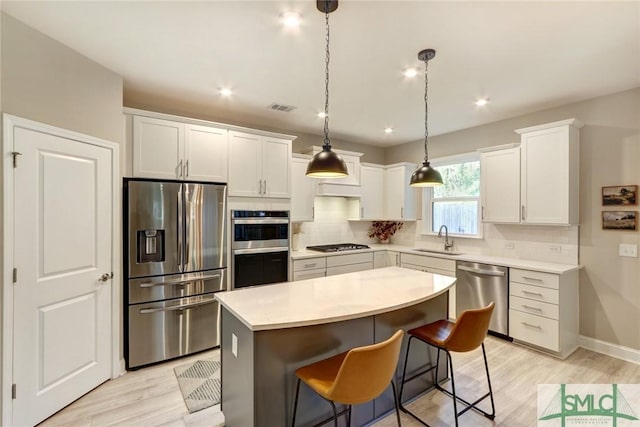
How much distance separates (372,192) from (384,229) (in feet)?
2.53

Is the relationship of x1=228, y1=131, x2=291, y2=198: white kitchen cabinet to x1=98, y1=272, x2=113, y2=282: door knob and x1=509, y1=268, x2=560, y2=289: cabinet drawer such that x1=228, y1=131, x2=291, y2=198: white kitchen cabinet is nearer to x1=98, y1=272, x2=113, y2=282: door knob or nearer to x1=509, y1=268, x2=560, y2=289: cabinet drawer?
x1=98, y1=272, x2=113, y2=282: door knob

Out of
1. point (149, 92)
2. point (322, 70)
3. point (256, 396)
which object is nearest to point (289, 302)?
point (256, 396)

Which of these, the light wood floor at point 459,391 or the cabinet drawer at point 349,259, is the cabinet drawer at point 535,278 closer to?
the light wood floor at point 459,391

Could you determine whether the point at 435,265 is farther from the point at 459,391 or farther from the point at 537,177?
the point at 459,391

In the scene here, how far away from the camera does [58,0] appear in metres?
1.76

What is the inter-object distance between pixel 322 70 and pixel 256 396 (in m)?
2.48

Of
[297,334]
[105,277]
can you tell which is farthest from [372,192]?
[105,277]

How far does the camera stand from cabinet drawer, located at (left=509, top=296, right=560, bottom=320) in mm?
3031

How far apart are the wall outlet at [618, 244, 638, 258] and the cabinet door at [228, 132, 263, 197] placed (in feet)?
12.7

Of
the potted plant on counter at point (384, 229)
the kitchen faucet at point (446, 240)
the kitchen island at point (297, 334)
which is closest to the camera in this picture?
the kitchen island at point (297, 334)

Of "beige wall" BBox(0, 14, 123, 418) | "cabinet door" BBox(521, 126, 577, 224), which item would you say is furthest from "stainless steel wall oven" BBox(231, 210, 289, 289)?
"cabinet door" BBox(521, 126, 577, 224)

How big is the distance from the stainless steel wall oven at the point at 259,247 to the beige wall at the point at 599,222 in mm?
3404

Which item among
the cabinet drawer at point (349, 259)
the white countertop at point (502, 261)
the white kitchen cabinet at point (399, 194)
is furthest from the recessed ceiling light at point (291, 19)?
the white kitchen cabinet at point (399, 194)

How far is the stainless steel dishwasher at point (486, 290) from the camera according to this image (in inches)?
135
